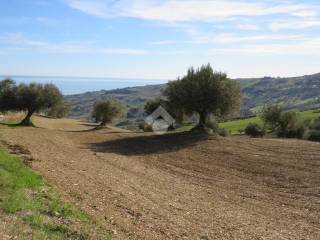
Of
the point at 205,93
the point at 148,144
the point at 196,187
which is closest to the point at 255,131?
the point at 205,93

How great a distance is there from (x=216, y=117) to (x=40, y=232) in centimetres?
3197

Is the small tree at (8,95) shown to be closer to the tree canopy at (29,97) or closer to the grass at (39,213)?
the tree canopy at (29,97)

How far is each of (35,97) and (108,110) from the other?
9769mm

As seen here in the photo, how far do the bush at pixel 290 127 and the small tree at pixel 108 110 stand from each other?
66.3ft

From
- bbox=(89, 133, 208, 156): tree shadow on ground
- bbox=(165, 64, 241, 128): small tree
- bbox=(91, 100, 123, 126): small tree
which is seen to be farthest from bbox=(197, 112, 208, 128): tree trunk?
bbox=(91, 100, 123, 126): small tree

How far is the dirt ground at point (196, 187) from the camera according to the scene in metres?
12.5

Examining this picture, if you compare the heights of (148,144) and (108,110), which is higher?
(108,110)

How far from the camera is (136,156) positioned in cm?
2858

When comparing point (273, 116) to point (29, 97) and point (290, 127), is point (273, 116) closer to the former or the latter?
point (290, 127)

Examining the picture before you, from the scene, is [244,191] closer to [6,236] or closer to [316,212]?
[316,212]

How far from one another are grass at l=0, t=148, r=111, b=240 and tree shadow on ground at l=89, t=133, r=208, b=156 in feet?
51.7

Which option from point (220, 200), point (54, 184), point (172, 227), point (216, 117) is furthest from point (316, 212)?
point (216, 117)

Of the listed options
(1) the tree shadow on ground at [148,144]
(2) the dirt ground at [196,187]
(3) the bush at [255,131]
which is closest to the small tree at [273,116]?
(3) the bush at [255,131]

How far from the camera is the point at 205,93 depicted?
3797 centimetres
